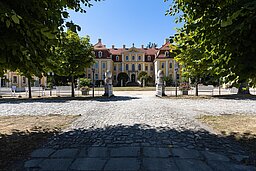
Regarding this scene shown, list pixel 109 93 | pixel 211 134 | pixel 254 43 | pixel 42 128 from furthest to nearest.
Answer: pixel 109 93 → pixel 42 128 → pixel 211 134 → pixel 254 43

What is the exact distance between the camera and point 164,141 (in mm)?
5602

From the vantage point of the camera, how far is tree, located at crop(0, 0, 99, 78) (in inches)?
142

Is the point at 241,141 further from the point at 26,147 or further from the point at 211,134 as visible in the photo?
the point at 26,147

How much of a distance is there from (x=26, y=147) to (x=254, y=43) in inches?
203

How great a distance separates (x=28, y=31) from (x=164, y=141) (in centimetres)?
380

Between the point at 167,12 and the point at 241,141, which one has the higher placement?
the point at 167,12

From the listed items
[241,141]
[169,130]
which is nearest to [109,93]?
[169,130]

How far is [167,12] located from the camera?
25.3ft

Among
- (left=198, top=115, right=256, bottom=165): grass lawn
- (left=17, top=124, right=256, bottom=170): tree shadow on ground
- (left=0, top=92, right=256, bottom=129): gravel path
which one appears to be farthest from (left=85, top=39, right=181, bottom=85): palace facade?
(left=17, top=124, right=256, bottom=170): tree shadow on ground

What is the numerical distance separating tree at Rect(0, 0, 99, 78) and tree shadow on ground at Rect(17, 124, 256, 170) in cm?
212

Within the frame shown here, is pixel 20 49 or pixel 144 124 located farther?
pixel 144 124

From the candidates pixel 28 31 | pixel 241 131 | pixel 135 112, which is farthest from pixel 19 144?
pixel 135 112

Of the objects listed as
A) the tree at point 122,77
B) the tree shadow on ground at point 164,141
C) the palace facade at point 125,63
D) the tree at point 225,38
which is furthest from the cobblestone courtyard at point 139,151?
the palace facade at point 125,63

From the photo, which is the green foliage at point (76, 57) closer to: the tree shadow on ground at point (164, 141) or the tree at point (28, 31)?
the tree shadow on ground at point (164, 141)
